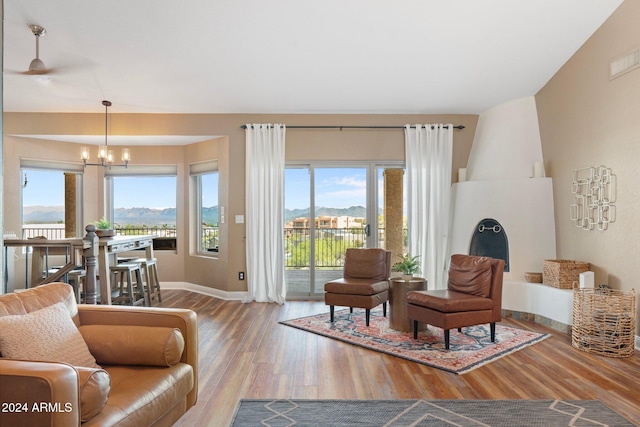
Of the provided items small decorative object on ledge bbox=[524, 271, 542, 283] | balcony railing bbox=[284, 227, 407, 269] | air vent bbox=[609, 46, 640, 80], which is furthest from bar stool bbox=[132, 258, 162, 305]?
air vent bbox=[609, 46, 640, 80]

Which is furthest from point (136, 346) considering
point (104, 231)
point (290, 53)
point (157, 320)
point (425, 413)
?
point (290, 53)

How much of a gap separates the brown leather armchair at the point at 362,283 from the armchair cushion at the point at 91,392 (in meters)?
3.19

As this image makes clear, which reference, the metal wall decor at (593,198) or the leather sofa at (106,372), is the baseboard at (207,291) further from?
the metal wall decor at (593,198)

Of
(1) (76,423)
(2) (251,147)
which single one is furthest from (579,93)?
(1) (76,423)

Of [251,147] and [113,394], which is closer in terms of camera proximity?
[113,394]

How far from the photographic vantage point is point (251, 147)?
6.01m

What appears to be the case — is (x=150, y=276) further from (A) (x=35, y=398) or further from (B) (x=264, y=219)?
(A) (x=35, y=398)

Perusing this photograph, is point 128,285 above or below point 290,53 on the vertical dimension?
below

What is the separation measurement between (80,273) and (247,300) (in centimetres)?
215

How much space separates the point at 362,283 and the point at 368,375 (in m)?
1.49

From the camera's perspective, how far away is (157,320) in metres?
2.31

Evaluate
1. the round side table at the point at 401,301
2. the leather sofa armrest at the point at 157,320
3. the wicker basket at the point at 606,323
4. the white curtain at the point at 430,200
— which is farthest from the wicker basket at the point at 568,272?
the leather sofa armrest at the point at 157,320

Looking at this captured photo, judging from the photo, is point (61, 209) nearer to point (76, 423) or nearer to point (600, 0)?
point (76, 423)

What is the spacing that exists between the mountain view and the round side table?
76.3 inches
